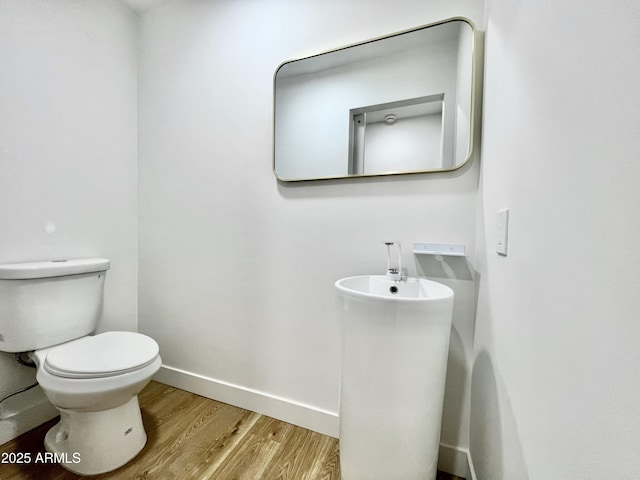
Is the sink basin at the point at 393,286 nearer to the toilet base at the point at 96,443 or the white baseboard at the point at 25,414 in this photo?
the toilet base at the point at 96,443

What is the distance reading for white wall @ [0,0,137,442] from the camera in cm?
126

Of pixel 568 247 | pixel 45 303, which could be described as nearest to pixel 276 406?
pixel 45 303

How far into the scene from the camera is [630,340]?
0.31 metres

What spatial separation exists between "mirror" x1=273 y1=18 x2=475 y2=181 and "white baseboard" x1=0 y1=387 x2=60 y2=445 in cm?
169

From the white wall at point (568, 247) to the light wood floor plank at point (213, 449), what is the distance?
2.41 feet

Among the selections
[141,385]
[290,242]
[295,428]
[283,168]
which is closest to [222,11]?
[283,168]

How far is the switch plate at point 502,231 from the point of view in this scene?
738 mm

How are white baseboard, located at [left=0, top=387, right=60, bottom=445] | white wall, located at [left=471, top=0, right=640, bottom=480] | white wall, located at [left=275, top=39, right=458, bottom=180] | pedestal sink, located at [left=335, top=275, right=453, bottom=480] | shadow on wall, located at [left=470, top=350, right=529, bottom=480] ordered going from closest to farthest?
white wall, located at [left=471, top=0, right=640, bottom=480]
shadow on wall, located at [left=470, top=350, right=529, bottom=480]
pedestal sink, located at [left=335, top=275, right=453, bottom=480]
white wall, located at [left=275, top=39, right=458, bottom=180]
white baseboard, located at [left=0, top=387, right=60, bottom=445]

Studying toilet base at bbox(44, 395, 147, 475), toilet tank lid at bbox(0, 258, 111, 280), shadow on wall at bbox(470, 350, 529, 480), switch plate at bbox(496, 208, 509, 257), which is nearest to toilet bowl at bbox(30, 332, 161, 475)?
toilet base at bbox(44, 395, 147, 475)

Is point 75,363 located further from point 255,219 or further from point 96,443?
point 255,219

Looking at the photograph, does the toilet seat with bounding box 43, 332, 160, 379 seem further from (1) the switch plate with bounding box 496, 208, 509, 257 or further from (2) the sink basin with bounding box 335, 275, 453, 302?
(1) the switch plate with bounding box 496, 208, 509, 257

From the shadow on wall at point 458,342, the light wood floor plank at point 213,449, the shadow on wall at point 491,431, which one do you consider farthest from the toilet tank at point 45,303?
the shadow on wall at point 491,431

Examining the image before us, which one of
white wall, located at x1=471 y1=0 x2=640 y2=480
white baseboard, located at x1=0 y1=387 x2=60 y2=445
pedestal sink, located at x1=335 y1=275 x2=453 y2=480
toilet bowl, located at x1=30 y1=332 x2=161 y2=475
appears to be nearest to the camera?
white wall, located at x1=471 y1=0 x2=640 y2=480

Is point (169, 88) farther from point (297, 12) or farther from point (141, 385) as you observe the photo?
point (141, 385)
